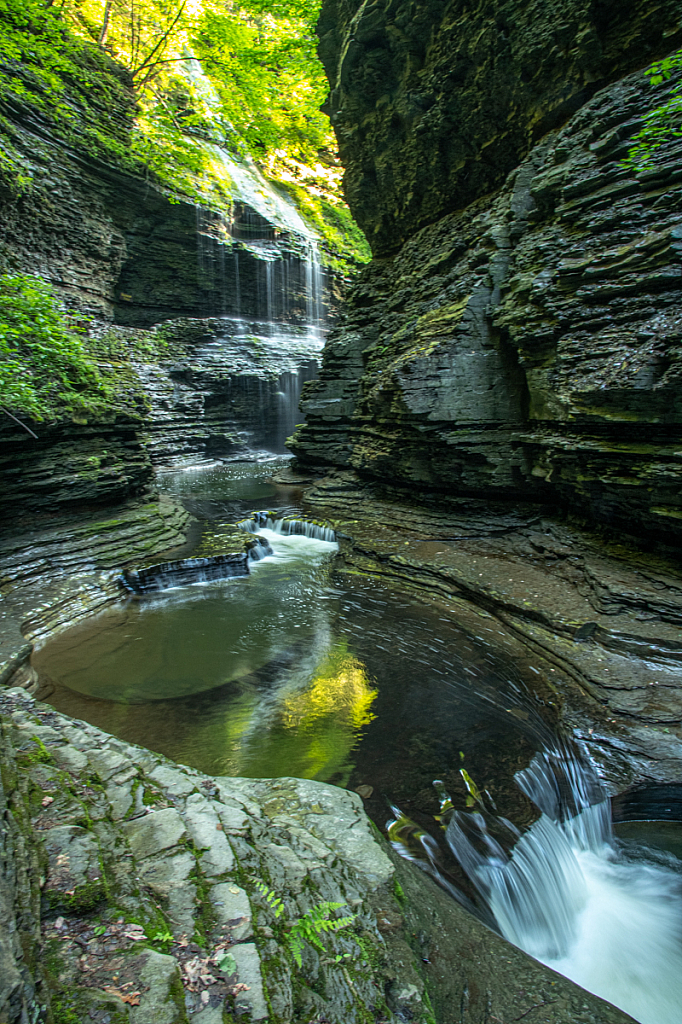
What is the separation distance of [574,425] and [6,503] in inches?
384

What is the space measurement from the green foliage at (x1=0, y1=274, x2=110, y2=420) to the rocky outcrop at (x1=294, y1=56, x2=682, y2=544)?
6.61 metres

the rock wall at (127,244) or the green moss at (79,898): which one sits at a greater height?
the rock wall at (127,244)

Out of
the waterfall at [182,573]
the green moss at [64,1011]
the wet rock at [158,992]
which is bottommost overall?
the waterfall at [182,573]

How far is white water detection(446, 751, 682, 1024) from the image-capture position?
127 inches

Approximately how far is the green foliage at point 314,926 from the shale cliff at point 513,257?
20.0ft

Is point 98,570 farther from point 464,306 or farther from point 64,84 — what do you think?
point 64,84

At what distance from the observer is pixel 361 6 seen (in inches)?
449

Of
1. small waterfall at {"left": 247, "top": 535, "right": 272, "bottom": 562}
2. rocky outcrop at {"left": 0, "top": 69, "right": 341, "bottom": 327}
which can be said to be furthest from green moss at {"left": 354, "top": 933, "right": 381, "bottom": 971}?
rocky outcrop at {"left": 0, "top": 69, "right": 341, "bottom": 327}

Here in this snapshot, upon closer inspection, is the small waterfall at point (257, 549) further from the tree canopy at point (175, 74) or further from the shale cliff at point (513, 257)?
the tree canopy at point (175, 74)

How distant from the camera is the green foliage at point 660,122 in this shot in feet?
20.6

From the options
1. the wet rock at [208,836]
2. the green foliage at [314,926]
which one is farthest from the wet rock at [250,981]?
the wet rock at [208,836]

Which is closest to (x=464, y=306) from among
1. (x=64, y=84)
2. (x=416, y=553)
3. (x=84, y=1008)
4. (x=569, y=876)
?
(x=416, y=553)

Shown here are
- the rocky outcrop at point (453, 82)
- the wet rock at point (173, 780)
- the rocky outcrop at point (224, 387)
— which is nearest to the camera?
the wet rock at point (173, 780)

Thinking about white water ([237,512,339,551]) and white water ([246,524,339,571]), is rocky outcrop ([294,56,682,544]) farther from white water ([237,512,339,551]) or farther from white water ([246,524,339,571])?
white water ([246,524,339,571])
